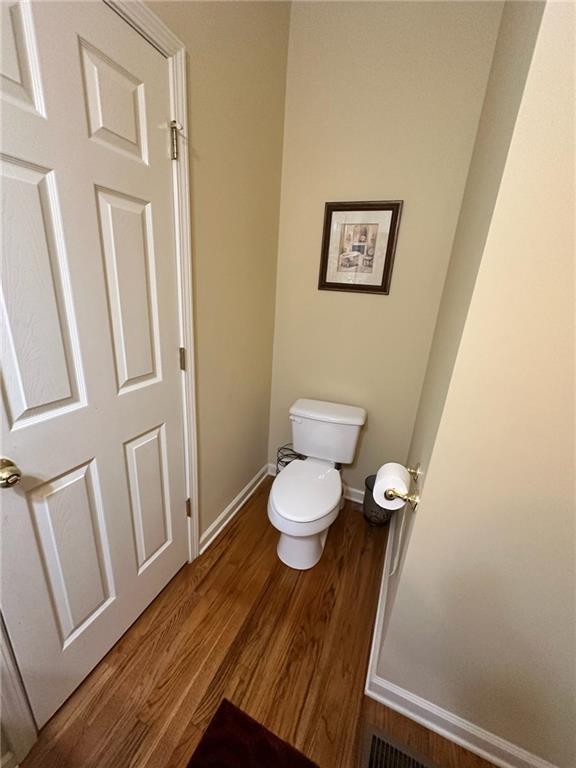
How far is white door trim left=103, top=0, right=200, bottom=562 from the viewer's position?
0.80 m

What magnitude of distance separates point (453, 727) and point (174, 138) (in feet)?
6.89

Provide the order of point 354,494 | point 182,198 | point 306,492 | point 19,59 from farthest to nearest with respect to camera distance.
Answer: point 354,494 → point 306,492 → point 182,198 → point 19,59

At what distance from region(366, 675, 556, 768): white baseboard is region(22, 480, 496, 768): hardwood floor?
26 mm

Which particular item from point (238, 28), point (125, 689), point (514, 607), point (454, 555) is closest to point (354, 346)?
point (454, 555)

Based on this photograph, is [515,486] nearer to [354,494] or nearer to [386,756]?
[386,756]

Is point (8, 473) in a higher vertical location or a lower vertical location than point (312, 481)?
higher

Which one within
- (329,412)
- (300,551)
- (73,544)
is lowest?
(300,551)

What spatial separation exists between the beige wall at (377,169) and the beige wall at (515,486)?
1.02m

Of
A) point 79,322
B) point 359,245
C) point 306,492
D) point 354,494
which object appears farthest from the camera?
point 354,494

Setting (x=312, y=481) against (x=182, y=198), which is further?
(x=312, y=481)

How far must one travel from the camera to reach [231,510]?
181 centimetres

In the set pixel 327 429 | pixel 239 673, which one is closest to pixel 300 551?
pixel 239 673

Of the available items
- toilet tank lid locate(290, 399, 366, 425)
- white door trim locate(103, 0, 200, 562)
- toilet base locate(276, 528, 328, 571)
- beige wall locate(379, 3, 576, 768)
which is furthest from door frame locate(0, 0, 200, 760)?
beige wall locate(379, 3, 576, 768)

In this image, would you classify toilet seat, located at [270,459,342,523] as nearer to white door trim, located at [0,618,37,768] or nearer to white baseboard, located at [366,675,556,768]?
white baseboard, located at [366,675,556,768]
